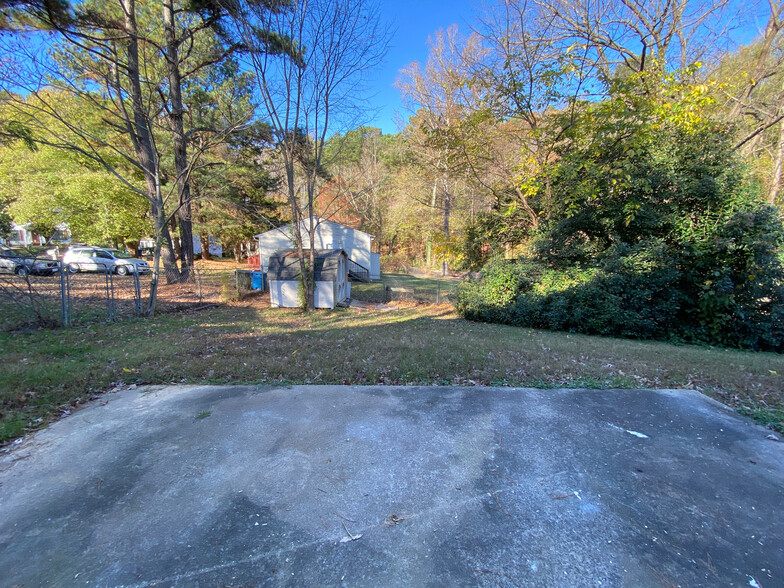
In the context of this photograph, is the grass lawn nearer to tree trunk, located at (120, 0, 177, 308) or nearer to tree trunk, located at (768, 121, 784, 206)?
tree trunk, located at (120, 0, 177, 308)

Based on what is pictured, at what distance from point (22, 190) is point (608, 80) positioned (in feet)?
89.5

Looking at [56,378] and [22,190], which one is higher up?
[22,190]

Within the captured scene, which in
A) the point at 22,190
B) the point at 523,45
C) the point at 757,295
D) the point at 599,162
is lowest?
the point at 757,295

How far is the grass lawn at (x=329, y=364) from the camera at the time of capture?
3926 mm

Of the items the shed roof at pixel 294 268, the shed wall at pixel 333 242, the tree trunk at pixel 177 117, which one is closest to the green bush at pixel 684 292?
the shed roof at pixel 294 268

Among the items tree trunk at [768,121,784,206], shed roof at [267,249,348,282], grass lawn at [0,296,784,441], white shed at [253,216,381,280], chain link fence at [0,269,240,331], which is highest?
tree trunk at [768,121,784,206]

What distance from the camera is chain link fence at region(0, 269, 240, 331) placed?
6859 millimetres

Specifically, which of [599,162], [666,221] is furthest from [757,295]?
[599,162]

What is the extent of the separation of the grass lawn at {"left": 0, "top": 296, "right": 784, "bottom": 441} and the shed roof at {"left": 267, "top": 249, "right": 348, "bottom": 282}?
15.7 ft

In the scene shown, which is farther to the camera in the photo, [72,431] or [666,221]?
[666,221]

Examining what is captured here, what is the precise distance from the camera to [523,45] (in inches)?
373

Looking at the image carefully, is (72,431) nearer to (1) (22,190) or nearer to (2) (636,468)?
(2) (636,468)

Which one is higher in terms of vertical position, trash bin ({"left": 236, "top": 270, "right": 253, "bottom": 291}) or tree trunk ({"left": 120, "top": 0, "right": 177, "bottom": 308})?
tree trunk ({"left": 120, "top": 0, "right": 177, "bottom": 308})

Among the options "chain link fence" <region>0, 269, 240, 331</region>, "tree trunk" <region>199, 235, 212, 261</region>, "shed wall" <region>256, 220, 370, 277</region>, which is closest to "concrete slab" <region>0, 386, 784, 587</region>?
"chain link fence" <region>0, 269, 240, 331</region>
